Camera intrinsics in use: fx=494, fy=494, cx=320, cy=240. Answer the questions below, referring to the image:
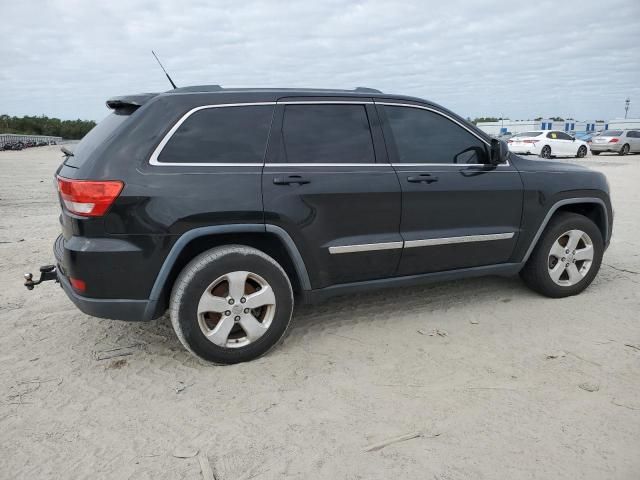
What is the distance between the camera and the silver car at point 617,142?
24.8 metres

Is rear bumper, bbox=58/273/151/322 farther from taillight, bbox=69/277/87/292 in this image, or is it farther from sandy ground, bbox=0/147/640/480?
sandy ground, bbox=0/147/640/480

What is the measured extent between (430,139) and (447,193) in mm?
443

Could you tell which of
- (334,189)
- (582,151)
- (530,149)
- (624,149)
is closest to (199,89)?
(334,189)

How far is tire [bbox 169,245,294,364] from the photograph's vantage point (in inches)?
119

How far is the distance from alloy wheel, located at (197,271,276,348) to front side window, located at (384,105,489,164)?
141 centimetres

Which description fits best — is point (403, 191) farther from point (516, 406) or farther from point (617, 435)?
point (617, 435)

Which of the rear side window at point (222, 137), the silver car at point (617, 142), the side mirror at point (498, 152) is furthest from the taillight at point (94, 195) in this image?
the silver car at point (617, 142)

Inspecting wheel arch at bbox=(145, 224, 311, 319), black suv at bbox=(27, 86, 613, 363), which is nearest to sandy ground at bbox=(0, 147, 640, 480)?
black suv at bbox=(27, 86, 613, 363)

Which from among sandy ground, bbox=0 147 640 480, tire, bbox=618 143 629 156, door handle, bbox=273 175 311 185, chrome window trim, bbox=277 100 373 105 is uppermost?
chrome window trim, bbox=277 100 373 105

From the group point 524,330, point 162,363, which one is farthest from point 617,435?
point 162,363

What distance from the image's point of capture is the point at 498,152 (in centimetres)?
389

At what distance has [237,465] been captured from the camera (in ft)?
7.55

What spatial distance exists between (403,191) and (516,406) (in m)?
1.58

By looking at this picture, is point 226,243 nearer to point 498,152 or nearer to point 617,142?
point 498,152
